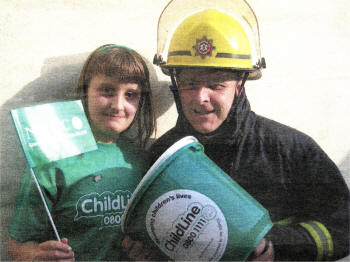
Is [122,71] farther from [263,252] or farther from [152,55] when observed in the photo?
[263,252]

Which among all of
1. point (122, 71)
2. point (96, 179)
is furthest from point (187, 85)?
point (96, 179)

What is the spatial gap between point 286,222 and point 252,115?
548 mm

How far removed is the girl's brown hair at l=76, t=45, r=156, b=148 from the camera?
2078mm

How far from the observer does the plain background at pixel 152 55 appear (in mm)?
2104

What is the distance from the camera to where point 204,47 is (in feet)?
6.59

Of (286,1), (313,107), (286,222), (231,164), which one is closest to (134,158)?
(231,164)

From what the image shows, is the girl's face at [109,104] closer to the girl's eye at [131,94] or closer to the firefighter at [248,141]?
the girl's eye at [131,94]

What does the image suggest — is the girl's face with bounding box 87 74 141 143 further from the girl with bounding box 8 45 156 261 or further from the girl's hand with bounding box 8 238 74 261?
the girl's hand with bounding box 8 238 74 261

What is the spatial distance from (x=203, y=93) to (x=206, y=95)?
17 mm

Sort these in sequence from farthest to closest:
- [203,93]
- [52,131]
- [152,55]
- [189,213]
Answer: [152,55] → [203,93] → [52,131] → [189,213]

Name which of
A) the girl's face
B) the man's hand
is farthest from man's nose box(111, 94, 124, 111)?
the man's hand

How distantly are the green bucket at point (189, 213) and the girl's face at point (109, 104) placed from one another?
1.33 ft

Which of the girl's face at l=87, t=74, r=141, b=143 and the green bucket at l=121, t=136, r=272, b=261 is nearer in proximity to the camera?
the green bucket at l=121, t=136, r=272, b=261

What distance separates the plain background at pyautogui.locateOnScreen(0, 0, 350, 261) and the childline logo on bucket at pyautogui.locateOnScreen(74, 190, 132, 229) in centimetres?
35
